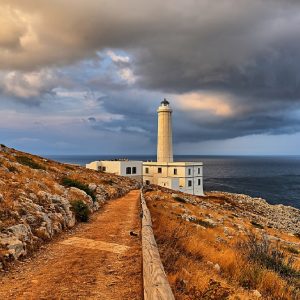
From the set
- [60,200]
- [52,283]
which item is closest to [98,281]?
[52,283]

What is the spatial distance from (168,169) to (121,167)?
463 inches

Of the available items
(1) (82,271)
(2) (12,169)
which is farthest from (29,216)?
(2) (12,169)

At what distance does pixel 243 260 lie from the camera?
9430 mm


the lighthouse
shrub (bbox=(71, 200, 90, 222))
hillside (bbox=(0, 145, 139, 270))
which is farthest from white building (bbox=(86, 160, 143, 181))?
shrub (bbox=(71, 200, 90, 222))

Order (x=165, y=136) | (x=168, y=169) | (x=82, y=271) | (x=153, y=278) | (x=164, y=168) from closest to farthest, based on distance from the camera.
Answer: (x=153, y=278)
(x=82, y=271)
(x=168, y=169)
(x=164, y=168)
(x=165, y=136)

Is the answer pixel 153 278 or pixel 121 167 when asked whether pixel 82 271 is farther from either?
pixel 121 167

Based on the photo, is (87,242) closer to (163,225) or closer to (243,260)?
(163,225)

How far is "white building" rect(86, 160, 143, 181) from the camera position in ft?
191

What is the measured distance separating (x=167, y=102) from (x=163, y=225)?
59580 mm

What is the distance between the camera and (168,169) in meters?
65.4

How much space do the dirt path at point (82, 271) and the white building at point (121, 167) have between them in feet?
152

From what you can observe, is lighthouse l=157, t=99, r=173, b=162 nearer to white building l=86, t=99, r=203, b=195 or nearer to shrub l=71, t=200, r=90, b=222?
white building l=86, t=99, r=203, b=195

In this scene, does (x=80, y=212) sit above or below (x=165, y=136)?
below

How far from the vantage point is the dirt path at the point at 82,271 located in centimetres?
618
